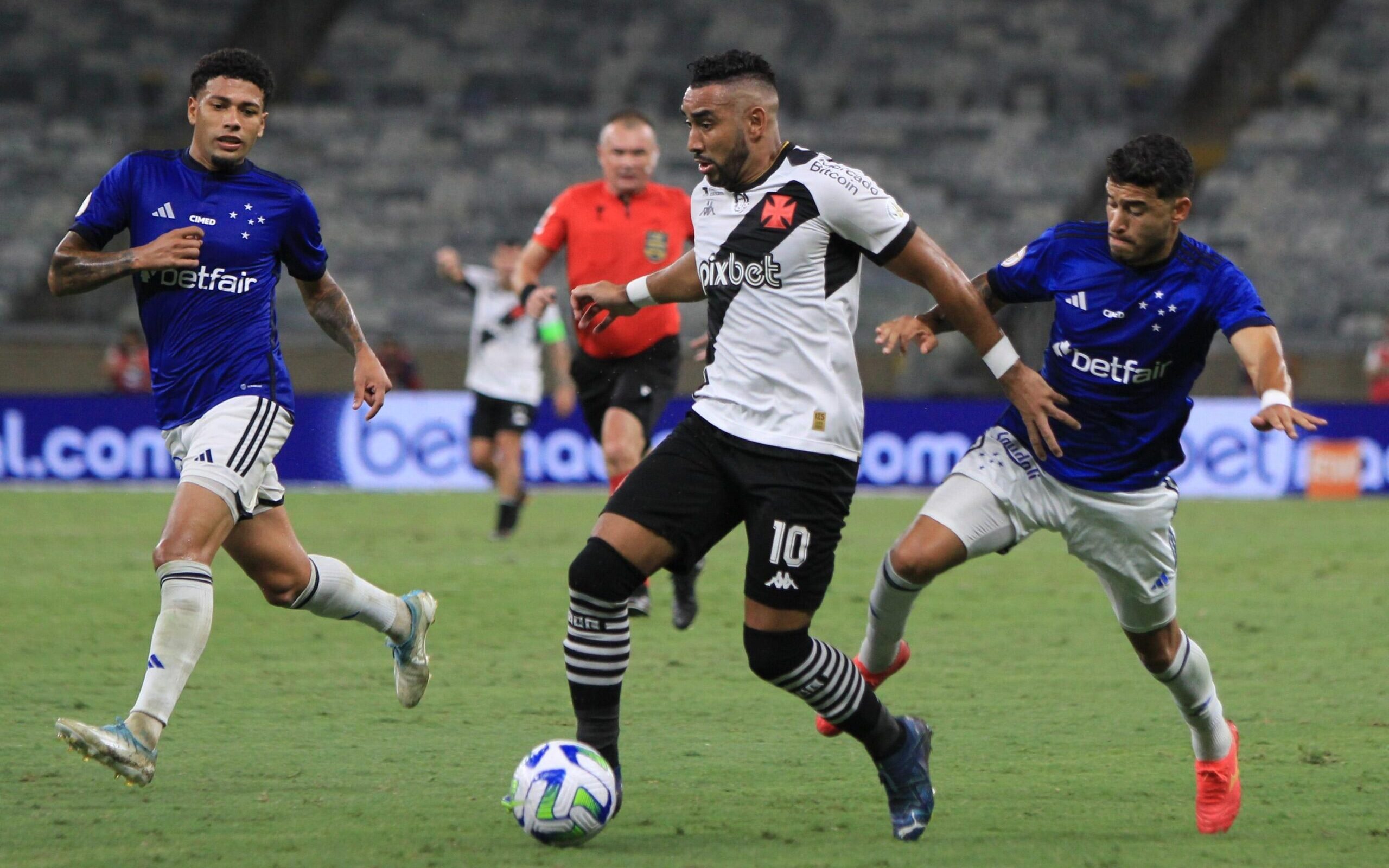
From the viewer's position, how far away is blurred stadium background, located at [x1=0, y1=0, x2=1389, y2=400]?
24.2 meters

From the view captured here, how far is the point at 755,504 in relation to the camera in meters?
5.07

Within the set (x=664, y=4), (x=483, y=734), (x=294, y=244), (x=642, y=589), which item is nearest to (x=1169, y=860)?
(x=483, y=734)

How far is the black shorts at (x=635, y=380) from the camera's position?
9406mm

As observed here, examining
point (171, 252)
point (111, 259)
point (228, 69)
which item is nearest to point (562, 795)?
point (171, 252)

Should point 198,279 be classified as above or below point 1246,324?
below

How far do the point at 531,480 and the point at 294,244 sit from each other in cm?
1292

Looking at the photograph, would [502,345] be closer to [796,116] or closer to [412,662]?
[412,662]

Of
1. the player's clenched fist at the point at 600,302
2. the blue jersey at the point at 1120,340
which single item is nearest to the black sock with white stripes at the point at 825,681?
the blue jersey at the point at 1120,340

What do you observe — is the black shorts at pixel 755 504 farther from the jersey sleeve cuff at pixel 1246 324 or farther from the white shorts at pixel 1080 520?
the jersey sleeve cuff at pixel 1246 324

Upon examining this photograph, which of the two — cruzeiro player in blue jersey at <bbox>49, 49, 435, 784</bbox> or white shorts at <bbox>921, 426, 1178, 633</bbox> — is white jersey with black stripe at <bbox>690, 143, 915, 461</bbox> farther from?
cruzeiro player in blue jersey at <bbox>49, 49, 435, 784</bbox>

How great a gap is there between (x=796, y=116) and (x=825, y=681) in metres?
22.9

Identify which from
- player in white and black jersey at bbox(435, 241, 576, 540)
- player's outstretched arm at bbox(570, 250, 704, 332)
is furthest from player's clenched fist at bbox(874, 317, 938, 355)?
player in white and black jersey at bbox(435, 241, 576, 540)

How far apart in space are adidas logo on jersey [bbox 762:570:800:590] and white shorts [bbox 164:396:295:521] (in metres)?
1.86

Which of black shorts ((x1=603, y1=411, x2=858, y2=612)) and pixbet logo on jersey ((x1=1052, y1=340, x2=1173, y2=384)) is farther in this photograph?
pixbet logo on jersey ((x1=1052, y1=340, x2=1173, y2=384))
